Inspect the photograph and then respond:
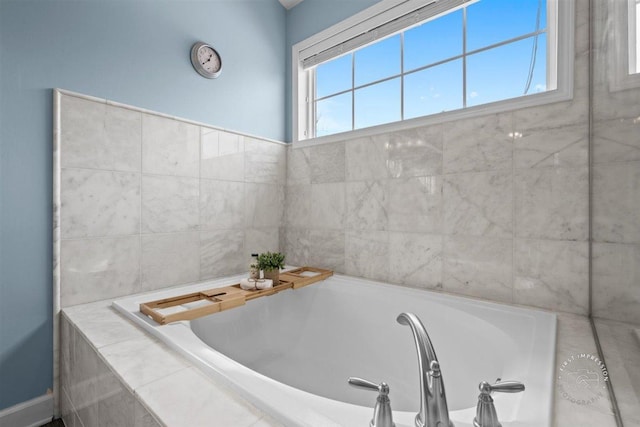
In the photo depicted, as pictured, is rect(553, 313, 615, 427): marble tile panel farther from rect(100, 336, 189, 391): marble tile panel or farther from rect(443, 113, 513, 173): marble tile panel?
rect(100, 336, 189, 391): marble tile panel

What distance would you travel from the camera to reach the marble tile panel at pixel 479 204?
4.72 ft

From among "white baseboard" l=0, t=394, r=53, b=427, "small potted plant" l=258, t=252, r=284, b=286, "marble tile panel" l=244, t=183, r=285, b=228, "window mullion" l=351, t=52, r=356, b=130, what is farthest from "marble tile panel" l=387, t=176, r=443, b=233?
"white baseboard" l=0, t=394, r=53, b=427

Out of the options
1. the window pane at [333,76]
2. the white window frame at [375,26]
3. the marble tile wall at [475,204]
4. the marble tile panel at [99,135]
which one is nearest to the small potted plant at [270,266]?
the marble tile wall at [475,204]

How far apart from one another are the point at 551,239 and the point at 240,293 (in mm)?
1521

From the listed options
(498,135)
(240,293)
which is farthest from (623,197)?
(240,293)

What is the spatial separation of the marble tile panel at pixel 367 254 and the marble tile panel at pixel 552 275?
2.26ft

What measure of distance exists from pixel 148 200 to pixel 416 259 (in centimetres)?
156

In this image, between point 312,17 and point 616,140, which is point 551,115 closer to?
point 616,140

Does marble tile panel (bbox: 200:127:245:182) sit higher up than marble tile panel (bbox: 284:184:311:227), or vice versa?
marble tile panel (bbox: 200:127:245:182)

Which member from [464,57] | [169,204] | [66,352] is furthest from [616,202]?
[66,352]

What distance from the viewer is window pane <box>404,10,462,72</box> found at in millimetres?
1722

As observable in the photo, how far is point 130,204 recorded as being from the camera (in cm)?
157

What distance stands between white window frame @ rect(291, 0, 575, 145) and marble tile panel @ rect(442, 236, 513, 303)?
2.19ft

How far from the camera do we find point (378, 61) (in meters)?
2.06
